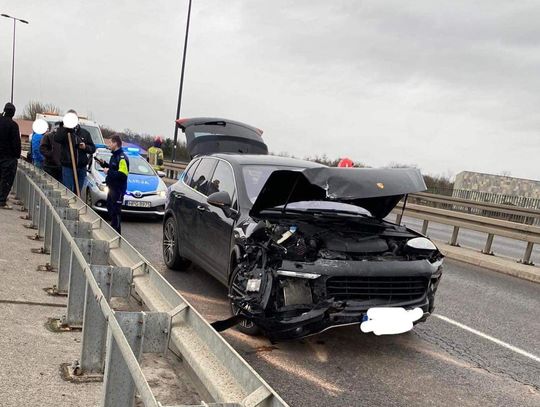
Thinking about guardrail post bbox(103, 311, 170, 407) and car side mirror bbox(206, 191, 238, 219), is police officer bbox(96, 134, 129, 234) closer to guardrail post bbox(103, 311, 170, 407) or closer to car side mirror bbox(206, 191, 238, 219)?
car side mirror bbox(206, 191, 238, 219)

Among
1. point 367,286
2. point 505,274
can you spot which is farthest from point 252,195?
point 505,274

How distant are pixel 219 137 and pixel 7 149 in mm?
3993

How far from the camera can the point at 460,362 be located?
14.8 feet

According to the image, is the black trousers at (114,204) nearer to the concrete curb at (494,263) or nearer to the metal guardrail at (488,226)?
the metal guardrail at (488,226)

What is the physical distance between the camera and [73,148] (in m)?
9.30

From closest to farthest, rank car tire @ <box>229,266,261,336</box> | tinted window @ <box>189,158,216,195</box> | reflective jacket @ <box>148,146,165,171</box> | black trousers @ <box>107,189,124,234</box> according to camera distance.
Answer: car tire @ <box>229,266,261,336</box>, tinted window @ <box>189,158,216,195</box>, black trousers @ <box>107,189,124,234</box>, reflective jacket @ <box>148,146,165,171</box>

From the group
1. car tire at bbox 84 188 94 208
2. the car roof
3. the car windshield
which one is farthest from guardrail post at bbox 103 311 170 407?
car tire at bbox 84 188 94 208

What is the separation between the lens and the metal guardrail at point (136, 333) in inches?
75.7

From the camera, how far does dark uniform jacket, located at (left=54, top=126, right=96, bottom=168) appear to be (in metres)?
9.32

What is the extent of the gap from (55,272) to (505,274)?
7.75 m

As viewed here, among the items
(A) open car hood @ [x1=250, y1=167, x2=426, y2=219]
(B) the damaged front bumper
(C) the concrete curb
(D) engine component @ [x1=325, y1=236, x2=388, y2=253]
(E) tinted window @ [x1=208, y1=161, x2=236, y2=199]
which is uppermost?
(A) open car hood @ [x1=250, y1=167, x2=426, y2=219]

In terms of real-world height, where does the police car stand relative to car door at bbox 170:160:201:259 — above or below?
below

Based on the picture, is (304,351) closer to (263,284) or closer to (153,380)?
(263,284)

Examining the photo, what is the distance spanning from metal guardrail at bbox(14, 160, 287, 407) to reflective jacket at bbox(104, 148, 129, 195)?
3576mm
